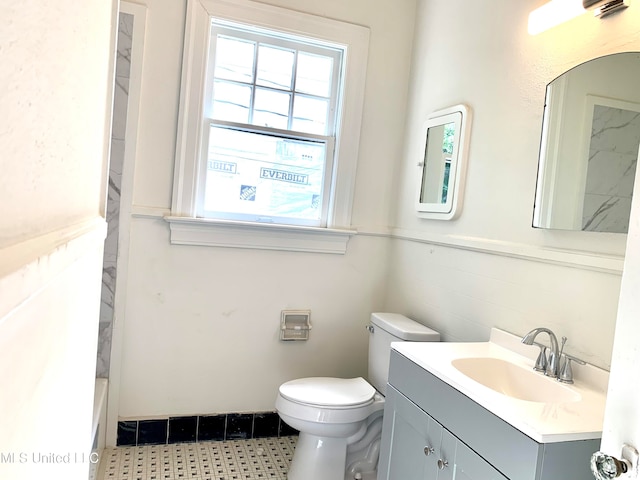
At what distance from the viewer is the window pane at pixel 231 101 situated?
241 centimetres

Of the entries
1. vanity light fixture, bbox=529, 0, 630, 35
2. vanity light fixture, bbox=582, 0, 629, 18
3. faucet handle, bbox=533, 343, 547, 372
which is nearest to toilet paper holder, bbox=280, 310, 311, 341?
faucet handle, bbox=533, 343, 547, 372

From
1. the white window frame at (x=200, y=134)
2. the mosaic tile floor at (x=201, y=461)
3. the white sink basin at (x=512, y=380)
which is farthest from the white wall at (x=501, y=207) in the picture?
the mosaic tile floor at (x=201, y=461)

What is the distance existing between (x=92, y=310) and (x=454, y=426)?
3.25 ft

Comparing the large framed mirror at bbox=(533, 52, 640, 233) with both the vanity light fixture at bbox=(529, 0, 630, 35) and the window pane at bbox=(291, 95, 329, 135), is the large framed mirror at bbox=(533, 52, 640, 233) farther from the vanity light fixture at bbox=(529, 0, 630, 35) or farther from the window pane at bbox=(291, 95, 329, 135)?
the window pane at bbox=(291, 95, 329, 135)

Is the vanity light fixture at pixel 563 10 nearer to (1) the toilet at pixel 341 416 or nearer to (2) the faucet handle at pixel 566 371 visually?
(2) the faucet handle at pixel 566 371

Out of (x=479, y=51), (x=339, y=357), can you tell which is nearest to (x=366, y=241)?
(x=339, y=357)

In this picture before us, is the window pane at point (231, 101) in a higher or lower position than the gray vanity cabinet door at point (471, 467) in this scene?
higher

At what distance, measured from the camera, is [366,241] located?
2.65 m

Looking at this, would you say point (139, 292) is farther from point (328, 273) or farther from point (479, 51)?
point (479, 51)

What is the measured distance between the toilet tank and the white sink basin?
18.5 inches

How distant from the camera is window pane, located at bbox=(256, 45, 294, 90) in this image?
2.46 meters

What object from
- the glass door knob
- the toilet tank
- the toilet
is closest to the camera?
the glass door knob

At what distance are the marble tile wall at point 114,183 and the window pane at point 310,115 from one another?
817 millimetres

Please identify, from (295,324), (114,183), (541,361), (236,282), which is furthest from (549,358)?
(114,183)
